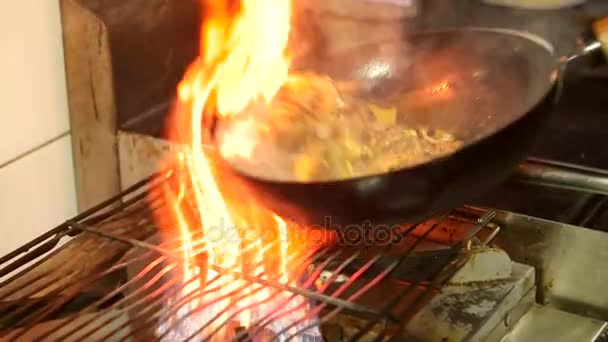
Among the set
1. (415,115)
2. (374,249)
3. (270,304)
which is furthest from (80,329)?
(415,115)

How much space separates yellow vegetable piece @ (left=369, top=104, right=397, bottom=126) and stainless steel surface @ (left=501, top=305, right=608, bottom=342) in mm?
234

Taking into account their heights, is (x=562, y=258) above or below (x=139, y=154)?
below

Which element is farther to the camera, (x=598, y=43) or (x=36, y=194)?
(x=36, y=194)

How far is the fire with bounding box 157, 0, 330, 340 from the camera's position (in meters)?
0.78

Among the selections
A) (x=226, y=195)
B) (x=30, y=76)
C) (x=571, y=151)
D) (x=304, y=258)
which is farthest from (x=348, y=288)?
(x=30, y=76)

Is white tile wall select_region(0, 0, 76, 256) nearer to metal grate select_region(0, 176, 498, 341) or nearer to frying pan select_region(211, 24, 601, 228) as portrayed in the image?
metal grate select_region(0, 176, 498, 341)

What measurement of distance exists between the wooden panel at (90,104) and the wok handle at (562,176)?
0.45 m

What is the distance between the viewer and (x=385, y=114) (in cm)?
91

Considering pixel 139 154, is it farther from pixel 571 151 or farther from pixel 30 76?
pixel 571 151

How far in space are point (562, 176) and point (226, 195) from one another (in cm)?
33

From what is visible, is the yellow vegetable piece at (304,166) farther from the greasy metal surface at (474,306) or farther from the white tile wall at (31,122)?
the white tile wall at (31,122)

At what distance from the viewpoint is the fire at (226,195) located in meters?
0.78

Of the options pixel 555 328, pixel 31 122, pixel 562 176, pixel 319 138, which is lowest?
pixel 555 328

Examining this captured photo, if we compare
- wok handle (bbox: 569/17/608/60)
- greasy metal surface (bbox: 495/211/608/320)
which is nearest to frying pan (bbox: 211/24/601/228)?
wok handle (bbox: 569/17/608/60)
